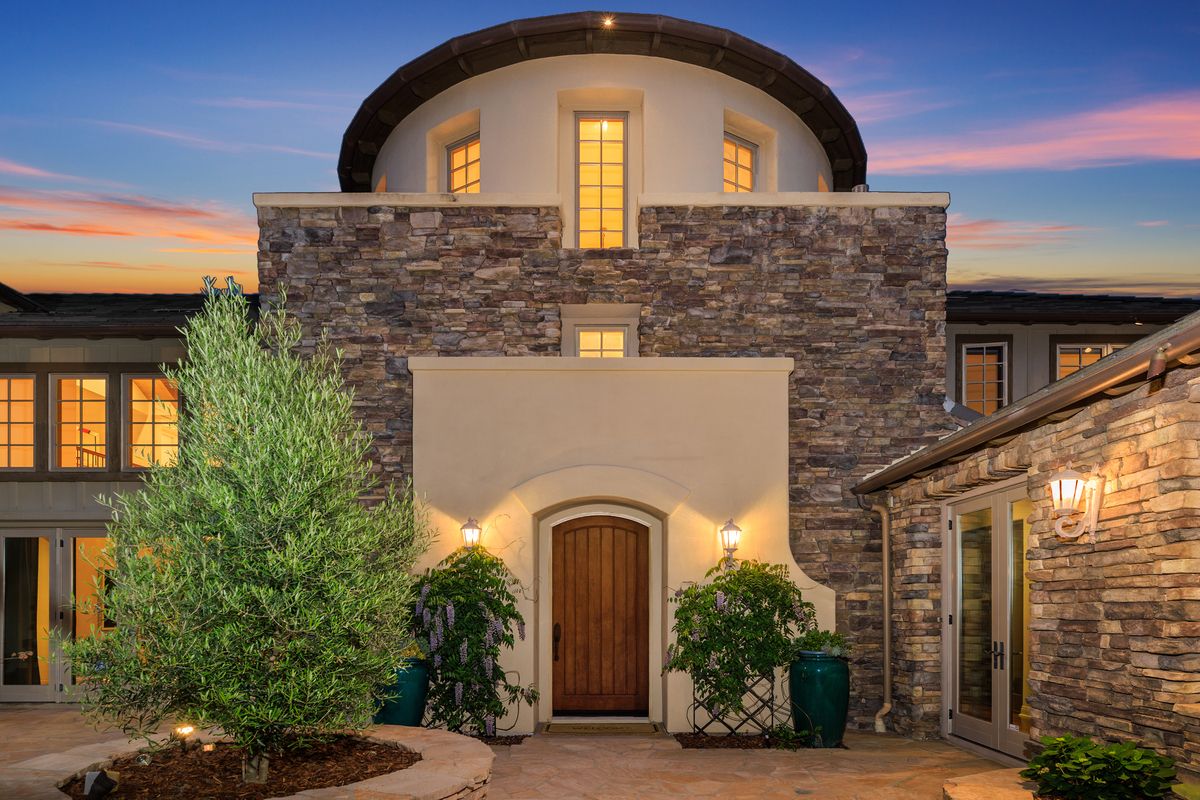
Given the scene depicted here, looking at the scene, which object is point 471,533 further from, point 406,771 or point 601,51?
point 601,51

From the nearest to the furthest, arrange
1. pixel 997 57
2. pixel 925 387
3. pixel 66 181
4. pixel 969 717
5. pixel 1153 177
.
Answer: pixel 969 717, pixel 925 387, pixel 997 57, pixel 1153 177, pixel 66 181

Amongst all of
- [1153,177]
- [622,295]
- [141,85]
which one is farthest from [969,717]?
[141,85]

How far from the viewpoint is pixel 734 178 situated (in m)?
14.3

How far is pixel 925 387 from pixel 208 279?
26.7ft

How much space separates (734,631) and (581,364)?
3189 millimetres

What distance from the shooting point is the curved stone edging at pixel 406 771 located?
19.9 feet

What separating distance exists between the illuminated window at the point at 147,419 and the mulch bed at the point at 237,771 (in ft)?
25.3

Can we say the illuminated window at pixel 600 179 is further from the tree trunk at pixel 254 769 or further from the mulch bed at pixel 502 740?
the tree trunk at pixel 254 769

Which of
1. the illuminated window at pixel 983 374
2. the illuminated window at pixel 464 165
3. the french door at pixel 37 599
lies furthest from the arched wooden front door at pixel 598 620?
the french door at pixel 37 599

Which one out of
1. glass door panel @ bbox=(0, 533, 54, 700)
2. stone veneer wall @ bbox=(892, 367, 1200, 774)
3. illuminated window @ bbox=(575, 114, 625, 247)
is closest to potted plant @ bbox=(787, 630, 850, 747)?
stone veneer wall @ bbox=(892, 367, 1200, 774)

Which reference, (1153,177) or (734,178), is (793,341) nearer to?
(734,178)

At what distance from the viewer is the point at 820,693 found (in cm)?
1052

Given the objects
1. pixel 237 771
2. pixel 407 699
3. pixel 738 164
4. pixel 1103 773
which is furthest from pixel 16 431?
pixel 1103 773

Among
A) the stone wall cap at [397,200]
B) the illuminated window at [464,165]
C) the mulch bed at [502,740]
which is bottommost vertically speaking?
the mulch bed at [502,740]
